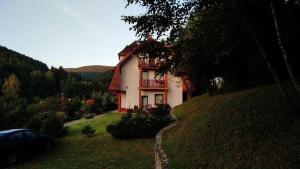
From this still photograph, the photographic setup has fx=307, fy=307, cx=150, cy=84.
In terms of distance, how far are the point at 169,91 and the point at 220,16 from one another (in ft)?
89.4

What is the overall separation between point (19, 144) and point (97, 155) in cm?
376

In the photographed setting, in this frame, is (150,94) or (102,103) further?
(102,103)

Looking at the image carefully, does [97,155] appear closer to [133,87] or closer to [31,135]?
[31,135]

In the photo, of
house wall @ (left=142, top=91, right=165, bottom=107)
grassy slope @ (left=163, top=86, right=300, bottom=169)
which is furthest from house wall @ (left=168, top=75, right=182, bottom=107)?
grassy slope @ (left=163, top=86, right=300, bottom=169)

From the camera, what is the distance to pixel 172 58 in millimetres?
12719

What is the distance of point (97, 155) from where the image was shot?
1512cm

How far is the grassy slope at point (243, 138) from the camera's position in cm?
775

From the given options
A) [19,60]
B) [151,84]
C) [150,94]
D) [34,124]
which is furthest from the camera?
[19,60]

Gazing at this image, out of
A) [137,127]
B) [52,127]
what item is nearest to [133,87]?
[52,127]

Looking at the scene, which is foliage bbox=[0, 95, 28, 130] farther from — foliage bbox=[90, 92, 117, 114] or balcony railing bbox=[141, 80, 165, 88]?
balcony railing bbox=[141, 80, 165, 88]

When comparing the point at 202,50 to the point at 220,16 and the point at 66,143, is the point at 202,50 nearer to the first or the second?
the point at 220,16

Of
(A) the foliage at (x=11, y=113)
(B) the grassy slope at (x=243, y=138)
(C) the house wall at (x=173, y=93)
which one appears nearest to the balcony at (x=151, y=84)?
(C) the house wall at (x=173, y=93)

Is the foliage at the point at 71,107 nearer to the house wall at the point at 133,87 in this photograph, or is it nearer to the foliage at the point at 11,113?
the house wall at the point at 133,87

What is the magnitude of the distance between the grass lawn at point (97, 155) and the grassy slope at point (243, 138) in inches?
73.6
